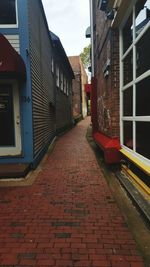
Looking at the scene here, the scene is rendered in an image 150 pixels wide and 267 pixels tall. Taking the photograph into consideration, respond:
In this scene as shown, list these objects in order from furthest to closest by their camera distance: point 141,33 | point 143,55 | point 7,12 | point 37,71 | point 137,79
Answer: point 37,71 < point 7,12 < point 137,79 < point 143,55 < point 141,33

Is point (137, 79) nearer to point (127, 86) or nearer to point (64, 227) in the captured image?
point (127, 86)

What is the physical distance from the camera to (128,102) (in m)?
5.94

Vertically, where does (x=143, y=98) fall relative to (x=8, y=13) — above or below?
below

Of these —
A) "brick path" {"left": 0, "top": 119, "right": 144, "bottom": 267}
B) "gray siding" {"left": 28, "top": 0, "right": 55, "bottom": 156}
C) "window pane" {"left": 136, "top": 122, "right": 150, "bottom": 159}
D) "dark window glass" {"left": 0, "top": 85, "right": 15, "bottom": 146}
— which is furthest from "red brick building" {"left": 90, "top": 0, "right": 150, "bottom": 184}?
"dark window glass" {"left": 0, "top": 85, "right": 15, "bottom": 146}

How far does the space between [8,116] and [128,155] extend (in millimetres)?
3151

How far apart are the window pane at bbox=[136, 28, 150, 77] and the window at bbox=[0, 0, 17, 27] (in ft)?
10.7

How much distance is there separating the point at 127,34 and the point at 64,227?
14.5ft

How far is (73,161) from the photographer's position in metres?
7.82

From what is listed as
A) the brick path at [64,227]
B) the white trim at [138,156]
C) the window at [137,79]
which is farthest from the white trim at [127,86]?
the brick path at [64,227]

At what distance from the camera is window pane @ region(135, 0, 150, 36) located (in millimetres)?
4422

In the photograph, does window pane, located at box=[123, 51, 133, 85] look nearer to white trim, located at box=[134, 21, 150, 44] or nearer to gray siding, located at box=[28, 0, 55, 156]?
white trim, located at box=[134, 21, 150, 44]

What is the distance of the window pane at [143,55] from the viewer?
451 centimetres

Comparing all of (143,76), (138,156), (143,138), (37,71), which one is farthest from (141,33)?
(37,71)

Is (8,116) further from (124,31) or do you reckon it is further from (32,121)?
(124,31)
